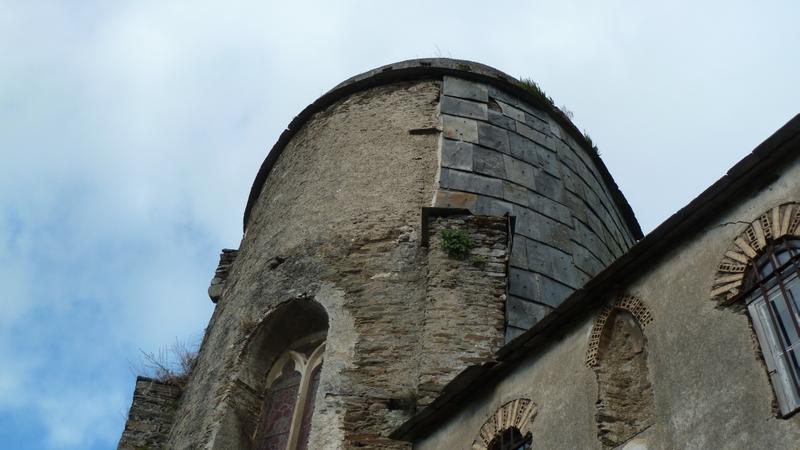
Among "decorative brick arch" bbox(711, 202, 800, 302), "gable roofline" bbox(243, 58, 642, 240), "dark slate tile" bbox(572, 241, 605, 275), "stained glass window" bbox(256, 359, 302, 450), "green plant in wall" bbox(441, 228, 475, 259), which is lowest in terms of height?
"decorative brick arch" bbox(711, 202, 800, 302)

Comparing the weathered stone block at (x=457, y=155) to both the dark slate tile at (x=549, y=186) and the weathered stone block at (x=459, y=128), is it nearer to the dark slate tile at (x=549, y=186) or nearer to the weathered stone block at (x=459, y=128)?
the weathered stone block at (x=459, y=128)

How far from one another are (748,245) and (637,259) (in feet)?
2.30

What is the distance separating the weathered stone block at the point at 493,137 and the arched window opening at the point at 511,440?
482 centimetres

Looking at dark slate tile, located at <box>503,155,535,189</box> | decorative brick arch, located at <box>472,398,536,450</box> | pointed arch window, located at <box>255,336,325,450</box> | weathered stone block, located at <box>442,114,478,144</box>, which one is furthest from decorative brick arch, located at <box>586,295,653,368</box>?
weathered stone block, located at <box>442,114,478,144</box>

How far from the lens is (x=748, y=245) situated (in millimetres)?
4141

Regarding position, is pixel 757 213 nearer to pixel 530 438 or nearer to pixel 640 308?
pixel 640 308

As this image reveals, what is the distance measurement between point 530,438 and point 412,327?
8.16 feet

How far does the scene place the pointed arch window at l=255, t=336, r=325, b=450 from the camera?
7.56m

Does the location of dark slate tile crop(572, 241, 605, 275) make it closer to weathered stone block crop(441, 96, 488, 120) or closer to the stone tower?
the stone tower

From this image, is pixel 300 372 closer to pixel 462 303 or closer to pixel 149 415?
pixel 462 303

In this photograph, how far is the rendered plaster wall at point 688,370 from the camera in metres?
3.72

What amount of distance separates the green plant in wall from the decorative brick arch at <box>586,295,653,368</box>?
2.79 meters

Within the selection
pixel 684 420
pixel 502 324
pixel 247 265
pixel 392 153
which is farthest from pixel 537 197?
pixel 684 420

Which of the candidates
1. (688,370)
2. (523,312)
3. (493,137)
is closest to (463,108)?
(493,137)
